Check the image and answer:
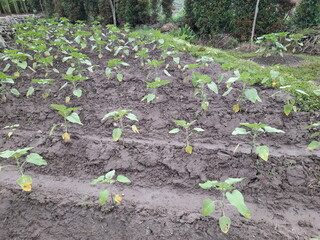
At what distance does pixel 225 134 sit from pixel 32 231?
7.71 feet

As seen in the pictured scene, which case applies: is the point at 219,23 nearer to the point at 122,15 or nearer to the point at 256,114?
the point at 122,15

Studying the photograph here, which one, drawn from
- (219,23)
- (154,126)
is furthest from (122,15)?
(154,126)

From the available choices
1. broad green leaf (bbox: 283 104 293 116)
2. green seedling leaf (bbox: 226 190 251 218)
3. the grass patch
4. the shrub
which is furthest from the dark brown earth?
the shrub

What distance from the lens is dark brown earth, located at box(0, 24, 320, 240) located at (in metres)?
1.92

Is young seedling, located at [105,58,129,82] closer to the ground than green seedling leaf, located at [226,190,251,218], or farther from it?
farther from it

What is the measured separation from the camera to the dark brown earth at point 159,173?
1918mm

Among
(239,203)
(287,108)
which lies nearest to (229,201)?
(239,203)

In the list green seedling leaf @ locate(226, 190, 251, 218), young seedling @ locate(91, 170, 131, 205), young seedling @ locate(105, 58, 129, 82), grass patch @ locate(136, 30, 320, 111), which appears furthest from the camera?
young seedling @ locate(105, 58, 129, 82)

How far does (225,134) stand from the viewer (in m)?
2.88

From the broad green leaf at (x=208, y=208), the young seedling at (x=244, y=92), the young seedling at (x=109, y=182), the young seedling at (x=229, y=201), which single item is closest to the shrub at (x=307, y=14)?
the young seedling at (x=244, y=92)

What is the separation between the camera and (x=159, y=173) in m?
2.47

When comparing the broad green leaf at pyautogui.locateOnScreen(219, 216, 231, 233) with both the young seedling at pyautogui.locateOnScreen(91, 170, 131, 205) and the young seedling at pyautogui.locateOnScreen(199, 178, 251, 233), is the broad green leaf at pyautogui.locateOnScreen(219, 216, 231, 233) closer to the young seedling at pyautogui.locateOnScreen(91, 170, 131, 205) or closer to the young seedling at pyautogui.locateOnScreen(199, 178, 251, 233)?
the young seedling at pyautogui.locateOnScreen(199, 178, 251, 233)

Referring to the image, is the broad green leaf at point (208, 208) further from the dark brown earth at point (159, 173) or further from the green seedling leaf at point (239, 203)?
the dark brown earth at point (159, 173)

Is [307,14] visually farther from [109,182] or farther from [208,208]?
[109,182]
